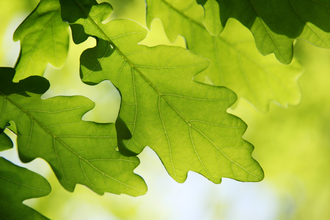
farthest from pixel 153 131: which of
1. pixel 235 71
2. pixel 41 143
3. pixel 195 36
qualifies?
pixel 235 71

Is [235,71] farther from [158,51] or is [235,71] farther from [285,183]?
[285,183]

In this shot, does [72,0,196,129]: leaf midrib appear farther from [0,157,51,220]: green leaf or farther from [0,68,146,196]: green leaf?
[0,157,51,220]: green leaf

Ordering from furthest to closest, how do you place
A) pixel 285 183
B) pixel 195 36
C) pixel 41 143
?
pixel 285 183 < pixel 195 36 < pixel 41 143

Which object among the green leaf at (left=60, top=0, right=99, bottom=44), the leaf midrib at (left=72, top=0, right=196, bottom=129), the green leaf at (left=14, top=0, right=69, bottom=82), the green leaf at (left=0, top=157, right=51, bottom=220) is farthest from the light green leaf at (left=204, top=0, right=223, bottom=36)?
the green leaf at (left=0, top=157, right=51, bottom=220)

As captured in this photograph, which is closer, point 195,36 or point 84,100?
point 84,100

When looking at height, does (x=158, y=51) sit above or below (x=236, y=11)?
below

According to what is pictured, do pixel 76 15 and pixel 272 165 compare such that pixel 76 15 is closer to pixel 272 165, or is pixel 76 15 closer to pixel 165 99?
pixel 165 99
